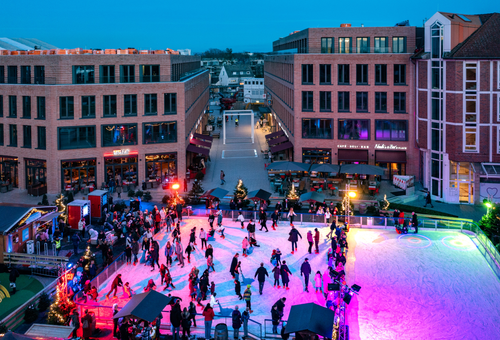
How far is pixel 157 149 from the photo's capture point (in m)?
45.6

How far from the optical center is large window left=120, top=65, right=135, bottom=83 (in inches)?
1738

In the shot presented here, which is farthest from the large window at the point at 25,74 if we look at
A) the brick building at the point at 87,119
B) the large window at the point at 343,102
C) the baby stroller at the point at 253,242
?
the large window at the point at 343,102

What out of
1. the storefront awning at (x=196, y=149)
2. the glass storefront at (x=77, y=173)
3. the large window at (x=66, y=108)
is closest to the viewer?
the large window at (x=66, y=108)

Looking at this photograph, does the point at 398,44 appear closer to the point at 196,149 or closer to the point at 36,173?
the point at 196,149

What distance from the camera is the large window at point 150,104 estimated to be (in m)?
44.8

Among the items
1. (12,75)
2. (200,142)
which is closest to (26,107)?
(12,75)

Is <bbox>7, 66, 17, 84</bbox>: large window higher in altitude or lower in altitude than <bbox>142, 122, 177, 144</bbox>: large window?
higher

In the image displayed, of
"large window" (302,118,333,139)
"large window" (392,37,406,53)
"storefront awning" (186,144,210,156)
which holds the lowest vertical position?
"storefront awning" (186,144,210,156)

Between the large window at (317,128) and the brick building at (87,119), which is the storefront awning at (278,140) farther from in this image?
the brick building at (87,119)

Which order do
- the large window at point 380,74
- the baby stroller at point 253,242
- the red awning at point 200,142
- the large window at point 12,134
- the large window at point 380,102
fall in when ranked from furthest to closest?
the red awning at point 200,142 < the large window at point 380,102 < the large window at point 380,74 < the large window at point 12,134 < the baby stroller at point 253,242

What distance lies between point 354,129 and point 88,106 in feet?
81.4

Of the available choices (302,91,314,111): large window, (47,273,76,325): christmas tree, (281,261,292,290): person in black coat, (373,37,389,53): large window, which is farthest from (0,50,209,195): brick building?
(281,261,292,290): person in black coat

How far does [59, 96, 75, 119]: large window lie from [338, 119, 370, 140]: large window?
980 inches

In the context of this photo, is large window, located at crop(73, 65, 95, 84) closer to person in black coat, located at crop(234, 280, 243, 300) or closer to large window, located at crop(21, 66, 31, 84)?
large window, located at crop(21, 66, 31, 84)
